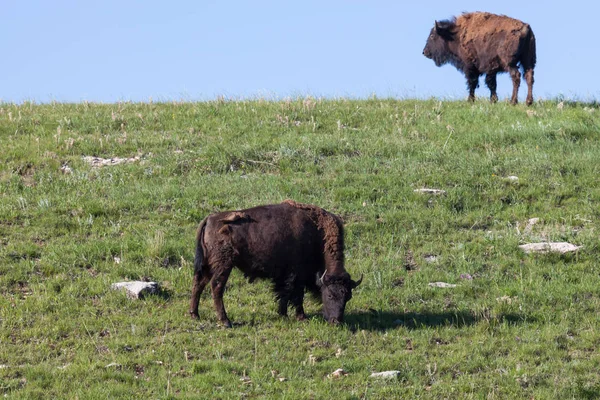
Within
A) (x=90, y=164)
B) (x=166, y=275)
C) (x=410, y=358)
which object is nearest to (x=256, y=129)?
(x=90, y=164)

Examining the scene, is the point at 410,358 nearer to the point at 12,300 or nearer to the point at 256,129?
the point at 12,300

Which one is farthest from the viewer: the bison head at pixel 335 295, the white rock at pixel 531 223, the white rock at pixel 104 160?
the white rock at pixel 104 160

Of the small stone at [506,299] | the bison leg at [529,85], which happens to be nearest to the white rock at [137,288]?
the small stone at [506,299]

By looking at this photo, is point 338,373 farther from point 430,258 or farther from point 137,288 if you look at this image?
point 430,258

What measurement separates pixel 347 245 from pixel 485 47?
10.8 metres

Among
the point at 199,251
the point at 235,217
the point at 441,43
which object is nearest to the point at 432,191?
the point at 235,217

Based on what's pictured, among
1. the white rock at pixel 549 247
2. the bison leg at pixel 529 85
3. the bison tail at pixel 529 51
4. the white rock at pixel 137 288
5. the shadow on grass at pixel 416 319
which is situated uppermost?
the bison tail at pixel 529 51

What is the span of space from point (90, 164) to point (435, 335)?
8.59 metres

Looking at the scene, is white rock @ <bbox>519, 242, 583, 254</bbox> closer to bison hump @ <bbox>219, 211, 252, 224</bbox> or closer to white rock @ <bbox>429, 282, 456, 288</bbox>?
white rock @ <bbox>429, 282, 456, 288</bbox>

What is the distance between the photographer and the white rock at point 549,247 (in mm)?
Result: 12555

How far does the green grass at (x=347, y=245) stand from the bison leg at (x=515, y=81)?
1.01 m

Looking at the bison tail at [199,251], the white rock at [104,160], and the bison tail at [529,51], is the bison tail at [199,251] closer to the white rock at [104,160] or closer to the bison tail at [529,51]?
the white rock at [104,160]

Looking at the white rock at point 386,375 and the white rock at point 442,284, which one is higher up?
the white rock at point 442,284

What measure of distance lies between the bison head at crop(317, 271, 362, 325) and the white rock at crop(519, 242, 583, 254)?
3.61m
